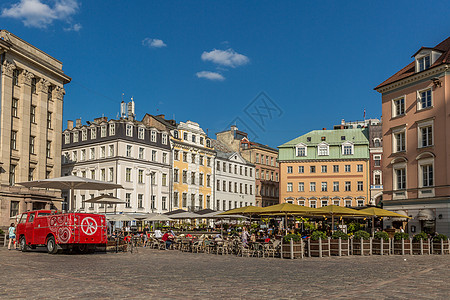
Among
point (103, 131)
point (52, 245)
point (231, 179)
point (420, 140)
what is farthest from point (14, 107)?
point (231, 179)

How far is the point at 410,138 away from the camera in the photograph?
38.9 metres

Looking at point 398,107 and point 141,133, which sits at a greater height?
point 141,133

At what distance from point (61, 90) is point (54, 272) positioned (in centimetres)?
3654

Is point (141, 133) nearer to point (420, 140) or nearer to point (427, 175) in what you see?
point (420, 140)

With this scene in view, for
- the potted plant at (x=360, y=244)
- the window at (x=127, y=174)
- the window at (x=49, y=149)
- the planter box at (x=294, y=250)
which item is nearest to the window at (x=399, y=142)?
the potted plant at (x=360, y=244)

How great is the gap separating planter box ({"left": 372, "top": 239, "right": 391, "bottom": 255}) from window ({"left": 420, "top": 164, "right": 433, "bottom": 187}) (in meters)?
11.6

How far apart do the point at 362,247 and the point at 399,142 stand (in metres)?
16.4

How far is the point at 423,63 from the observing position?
127 ft

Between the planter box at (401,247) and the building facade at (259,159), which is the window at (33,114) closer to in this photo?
the planter box at (401,247)

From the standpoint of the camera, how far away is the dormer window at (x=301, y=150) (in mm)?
76938

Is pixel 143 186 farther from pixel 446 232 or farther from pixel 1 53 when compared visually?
pixel 446 232

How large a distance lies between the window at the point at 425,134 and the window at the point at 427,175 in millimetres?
1501

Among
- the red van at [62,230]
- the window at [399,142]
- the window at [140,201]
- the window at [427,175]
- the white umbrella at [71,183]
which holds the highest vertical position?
the window at [399,142]

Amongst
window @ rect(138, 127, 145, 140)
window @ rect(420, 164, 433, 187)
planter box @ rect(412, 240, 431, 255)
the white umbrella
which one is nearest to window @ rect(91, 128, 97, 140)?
window @ rect(138, 127, 145, 140)
